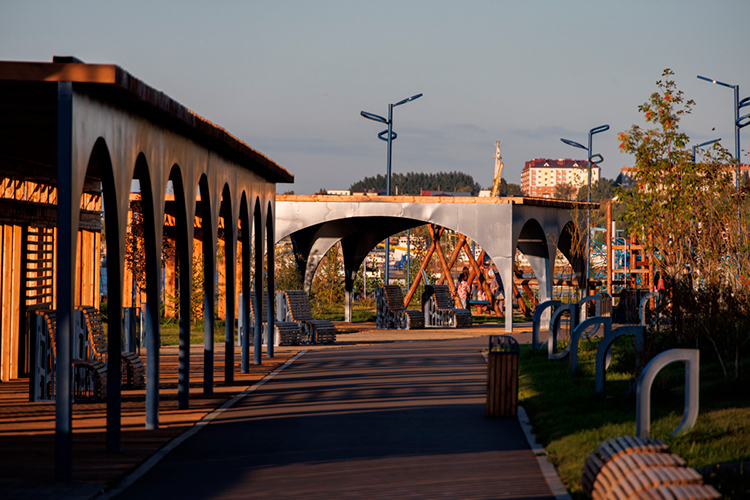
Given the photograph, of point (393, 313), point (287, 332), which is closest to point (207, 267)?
point (287, 332)

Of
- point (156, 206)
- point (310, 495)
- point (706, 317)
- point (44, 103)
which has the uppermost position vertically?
point (44, 103)

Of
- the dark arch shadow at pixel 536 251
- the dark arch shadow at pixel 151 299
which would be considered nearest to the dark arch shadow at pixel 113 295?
the dark arch shadow at pixel 151 299

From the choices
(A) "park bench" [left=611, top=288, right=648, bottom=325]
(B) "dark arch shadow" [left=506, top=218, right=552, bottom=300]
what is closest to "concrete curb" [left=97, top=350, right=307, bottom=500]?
(B) "dark arch shadow" [left=506, top=218, right=552, bottom=300]

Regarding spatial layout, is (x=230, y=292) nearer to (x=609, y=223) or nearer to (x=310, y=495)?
(x=310, y=495)

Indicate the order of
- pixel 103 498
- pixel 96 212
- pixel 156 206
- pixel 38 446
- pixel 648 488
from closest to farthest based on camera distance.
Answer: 1. pixel 648 488
2. pixel 103 498
3. pixel 38 446
4. pixel 156 206
5. pixel 96 212

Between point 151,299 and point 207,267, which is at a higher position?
point 207,267

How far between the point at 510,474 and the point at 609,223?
19.5 meters

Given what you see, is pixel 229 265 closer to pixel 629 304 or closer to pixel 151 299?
pixel 151 299

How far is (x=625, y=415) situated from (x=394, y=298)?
1530 cm

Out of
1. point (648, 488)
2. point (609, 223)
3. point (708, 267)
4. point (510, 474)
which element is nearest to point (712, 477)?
point (510, 474)

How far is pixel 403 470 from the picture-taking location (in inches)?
264

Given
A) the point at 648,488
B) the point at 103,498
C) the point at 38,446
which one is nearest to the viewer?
the point at 648,488

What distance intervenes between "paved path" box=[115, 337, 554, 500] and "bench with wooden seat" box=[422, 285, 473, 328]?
38.4 feet

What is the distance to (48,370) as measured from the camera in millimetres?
10406
